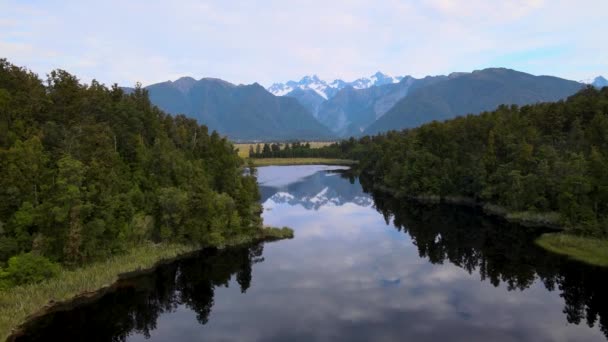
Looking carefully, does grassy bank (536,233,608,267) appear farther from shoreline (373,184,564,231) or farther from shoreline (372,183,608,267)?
shoreline (373,184,564,231)

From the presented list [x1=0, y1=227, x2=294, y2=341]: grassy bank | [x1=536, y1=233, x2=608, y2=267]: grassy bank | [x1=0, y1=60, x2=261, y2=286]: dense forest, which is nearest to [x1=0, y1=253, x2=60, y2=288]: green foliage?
[x1=0, y1=60, x2=261, y2=286]: dense forest

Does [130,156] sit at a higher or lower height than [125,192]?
higher

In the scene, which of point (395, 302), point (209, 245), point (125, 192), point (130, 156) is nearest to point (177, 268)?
point (209, 245)

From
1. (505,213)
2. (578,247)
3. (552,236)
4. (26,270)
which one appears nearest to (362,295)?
(578,247)

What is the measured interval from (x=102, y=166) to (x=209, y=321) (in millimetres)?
31047

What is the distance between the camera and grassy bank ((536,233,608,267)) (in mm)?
61206

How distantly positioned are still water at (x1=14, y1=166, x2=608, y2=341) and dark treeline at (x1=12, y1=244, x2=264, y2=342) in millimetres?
147

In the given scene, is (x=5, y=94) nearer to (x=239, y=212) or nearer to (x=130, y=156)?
(x=130, y=156)

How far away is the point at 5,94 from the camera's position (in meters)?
62.2

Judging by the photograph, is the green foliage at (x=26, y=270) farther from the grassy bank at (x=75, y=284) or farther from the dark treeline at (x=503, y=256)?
the dark treeline at (x=503, y=256)

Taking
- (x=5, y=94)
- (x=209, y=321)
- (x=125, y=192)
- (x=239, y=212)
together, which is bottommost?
(x=209, y=321)

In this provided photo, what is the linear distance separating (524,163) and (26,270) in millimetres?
96236

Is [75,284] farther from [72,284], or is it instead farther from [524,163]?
[524,163]

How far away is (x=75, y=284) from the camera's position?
168 feet
